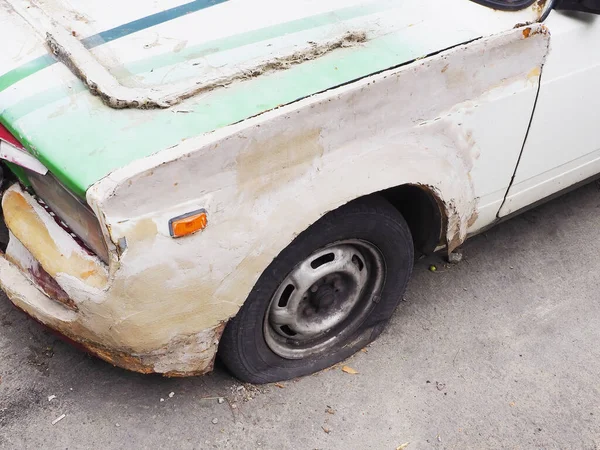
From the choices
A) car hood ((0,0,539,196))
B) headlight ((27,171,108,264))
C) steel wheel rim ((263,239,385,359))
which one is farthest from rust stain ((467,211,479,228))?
headlight ((27,171,108,264))

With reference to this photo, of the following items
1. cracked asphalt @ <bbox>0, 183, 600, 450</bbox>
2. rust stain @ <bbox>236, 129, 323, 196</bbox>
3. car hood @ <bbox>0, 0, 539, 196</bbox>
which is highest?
car hood @ <bbox>0, 0, 539, 196</bbox>

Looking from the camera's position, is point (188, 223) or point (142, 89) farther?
point (142, 89)

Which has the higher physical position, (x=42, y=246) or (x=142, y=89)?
(x=142, y=89)

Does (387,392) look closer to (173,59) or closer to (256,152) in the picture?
(256,152)

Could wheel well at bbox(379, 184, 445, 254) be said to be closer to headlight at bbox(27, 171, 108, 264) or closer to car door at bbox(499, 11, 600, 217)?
car door at bbox(499, 11, 600, 217)

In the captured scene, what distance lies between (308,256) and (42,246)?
0.90 meters

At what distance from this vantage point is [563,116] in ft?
9.04

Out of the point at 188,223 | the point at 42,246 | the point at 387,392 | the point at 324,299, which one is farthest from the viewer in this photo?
the point at 387,392

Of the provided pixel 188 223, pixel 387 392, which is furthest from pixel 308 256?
pixel 387 392

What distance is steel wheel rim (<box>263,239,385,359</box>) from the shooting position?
2.48 meters

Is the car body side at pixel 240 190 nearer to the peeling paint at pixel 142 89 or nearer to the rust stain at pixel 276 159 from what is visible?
the rust stain at pixel 276 159

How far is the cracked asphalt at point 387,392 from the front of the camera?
2.52m

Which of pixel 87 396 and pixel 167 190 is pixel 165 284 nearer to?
pixel 167 190

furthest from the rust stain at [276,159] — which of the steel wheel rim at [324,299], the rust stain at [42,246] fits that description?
the rust stain at [42,246]
